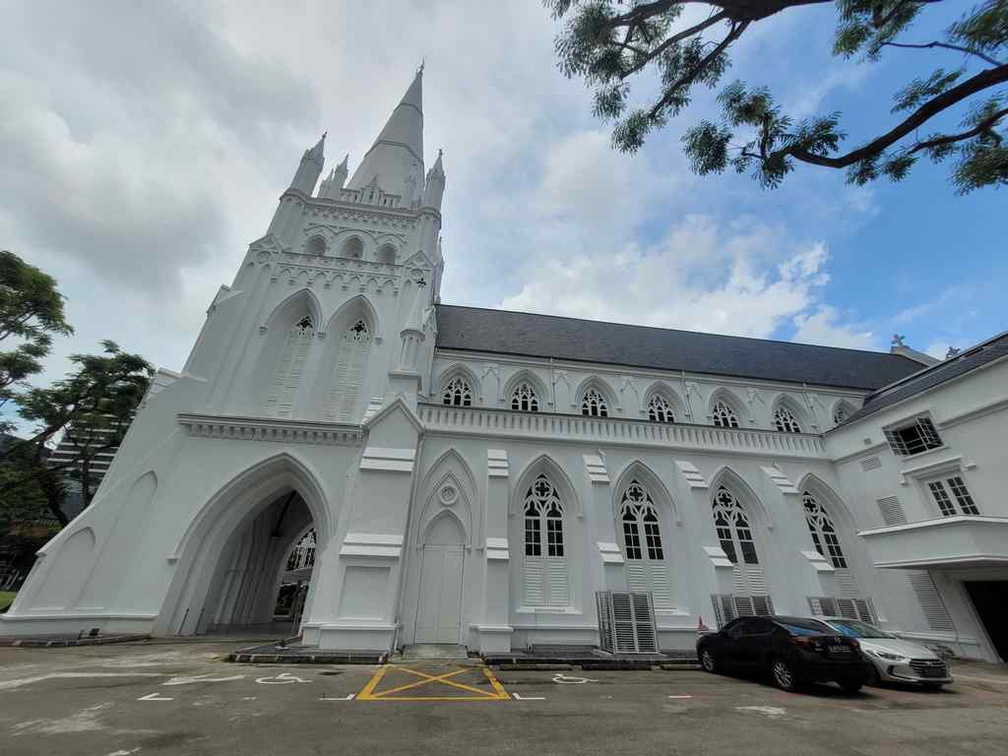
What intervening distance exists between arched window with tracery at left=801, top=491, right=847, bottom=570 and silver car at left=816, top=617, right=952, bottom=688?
19.6ft

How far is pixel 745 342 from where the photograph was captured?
24.4 metres

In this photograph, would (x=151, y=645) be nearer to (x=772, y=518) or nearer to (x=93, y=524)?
(x=93, y=524)

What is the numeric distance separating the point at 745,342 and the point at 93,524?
30288 mm

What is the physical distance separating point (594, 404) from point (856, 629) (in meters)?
11.1

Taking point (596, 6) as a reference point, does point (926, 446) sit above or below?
below

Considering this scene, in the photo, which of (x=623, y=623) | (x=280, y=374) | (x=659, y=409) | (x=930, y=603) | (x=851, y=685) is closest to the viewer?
(x=851, y=685)

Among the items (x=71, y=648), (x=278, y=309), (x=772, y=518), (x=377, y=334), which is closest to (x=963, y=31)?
(x=772, y=518)

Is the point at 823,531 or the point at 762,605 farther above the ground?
the point at 823,531

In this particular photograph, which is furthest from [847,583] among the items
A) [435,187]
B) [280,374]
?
[435,187]

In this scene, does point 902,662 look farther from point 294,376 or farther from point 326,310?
point 326,310

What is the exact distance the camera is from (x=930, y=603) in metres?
11.1

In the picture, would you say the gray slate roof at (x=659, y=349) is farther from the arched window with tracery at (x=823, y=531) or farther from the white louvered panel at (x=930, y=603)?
the white louvered panel at (x=930, y=603)

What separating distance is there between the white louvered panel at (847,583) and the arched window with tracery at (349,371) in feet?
56.7

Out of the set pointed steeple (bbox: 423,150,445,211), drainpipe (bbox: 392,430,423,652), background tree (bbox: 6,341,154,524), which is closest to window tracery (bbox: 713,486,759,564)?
drainpipe (bbox: 392,430,423,652)
